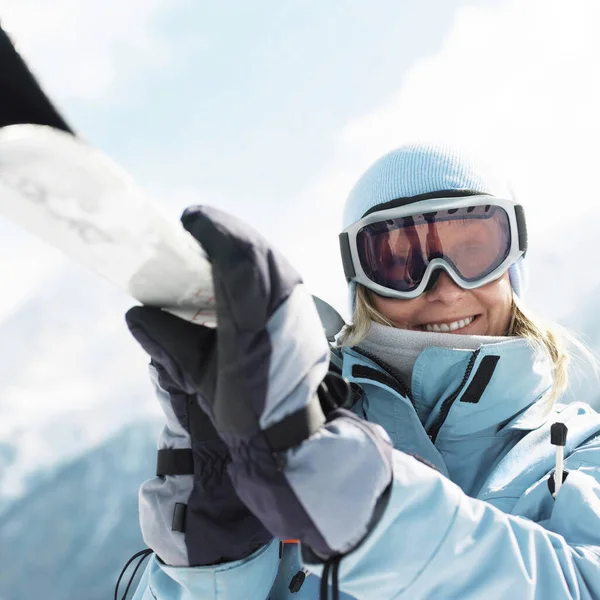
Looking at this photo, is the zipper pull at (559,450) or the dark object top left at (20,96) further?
the zipper pull at (559,450)

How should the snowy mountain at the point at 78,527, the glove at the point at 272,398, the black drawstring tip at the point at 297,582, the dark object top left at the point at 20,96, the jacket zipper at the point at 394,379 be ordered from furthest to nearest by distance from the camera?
the snowy mountain at the point at 78,527 → the jacket zipper at the point at 394,379 → the black drawstring tip at the point at 297,582 → the glove at the point at 272,398 → the dark object top left at the point at 20,96

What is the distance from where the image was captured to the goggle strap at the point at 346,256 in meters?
1.87

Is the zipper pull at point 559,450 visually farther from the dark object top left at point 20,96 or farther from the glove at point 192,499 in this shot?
the dark object top left at point 20,96

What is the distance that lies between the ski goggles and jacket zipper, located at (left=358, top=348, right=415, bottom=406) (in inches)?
10.6

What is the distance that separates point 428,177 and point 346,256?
0.43 metres

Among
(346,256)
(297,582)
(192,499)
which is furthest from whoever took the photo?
(346,256)

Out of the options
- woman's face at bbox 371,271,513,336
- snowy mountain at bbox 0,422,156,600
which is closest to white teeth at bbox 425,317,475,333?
woman's face at bbox 371,271,513,336

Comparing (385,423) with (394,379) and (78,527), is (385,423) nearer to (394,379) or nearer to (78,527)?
(394,379)

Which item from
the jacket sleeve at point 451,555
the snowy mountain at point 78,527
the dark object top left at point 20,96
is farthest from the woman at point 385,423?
the snowy mountain at point 78,527

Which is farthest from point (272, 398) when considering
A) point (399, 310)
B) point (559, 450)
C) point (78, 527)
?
point (78, 527)

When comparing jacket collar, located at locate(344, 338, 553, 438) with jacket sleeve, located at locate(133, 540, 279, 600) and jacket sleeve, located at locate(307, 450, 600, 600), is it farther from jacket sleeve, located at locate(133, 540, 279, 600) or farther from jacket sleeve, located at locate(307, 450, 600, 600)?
jacket sleeve, located at locate(133, 540, 279, 600)

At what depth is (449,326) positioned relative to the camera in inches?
65.2

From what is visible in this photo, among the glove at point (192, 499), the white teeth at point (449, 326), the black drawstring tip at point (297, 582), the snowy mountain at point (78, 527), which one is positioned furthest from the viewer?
the snowy mountain at point (78, 527)

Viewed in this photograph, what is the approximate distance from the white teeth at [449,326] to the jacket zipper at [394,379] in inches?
8.6
